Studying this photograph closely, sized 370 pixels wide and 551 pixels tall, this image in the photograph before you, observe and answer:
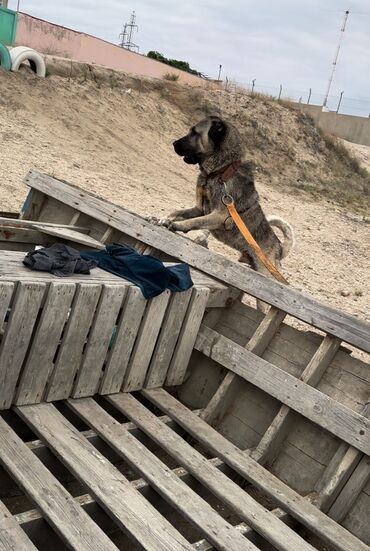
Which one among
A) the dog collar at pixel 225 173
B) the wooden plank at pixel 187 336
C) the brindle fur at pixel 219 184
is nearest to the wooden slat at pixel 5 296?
the wooden plank at pixel 187 336

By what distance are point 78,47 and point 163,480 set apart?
27185mm

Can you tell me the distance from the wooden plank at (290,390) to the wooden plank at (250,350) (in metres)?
0.09

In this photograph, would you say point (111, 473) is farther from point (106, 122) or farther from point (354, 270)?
point (106, 122)

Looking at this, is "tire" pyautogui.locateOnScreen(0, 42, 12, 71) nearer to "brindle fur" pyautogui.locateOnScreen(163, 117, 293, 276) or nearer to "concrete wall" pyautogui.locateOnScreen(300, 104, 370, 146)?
"brindle fur" pyautogui.locateOnScreen(163, 117, 293, 276)

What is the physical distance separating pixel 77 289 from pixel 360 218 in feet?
54.5

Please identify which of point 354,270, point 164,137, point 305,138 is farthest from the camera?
point 305,138

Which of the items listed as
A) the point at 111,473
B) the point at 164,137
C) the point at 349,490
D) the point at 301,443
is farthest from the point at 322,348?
the point at 164,137

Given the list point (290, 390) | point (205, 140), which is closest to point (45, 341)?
point (290, 390)

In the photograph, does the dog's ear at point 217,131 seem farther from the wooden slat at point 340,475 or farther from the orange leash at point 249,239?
the wooden slat at point 340,475

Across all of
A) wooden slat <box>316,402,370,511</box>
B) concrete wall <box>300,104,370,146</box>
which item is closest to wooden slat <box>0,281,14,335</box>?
wooden slat <box>316,402,370,511</box>

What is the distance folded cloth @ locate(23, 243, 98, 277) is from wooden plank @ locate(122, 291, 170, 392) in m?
0.45

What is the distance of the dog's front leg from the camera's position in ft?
15.6

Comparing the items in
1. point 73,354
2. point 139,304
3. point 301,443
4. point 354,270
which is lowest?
point 354,270

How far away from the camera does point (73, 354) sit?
3.06m
